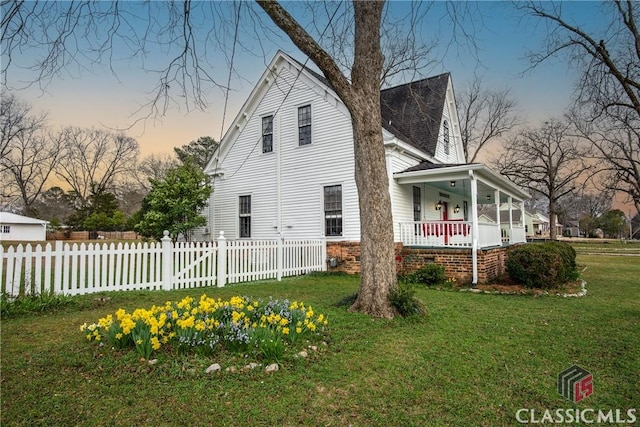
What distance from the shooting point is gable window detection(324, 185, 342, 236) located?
12.3m

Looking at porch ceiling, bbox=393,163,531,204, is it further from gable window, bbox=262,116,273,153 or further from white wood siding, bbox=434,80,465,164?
gable window, bbox=262,116,273,153

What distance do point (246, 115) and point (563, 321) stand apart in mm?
12897

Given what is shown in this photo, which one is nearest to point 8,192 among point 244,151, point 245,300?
point 244,151

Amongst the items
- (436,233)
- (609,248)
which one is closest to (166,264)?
(436,233)

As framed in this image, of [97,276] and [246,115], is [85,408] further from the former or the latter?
[246,115]

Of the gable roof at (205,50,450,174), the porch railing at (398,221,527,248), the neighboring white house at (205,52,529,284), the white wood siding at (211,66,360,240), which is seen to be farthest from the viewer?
Result: the gable roof at (205,50,450,174)

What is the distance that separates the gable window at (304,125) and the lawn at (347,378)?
899 cm

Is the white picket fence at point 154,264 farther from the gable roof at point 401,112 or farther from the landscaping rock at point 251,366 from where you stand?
the gable roof at point 401,112

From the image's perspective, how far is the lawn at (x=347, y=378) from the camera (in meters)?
2.66

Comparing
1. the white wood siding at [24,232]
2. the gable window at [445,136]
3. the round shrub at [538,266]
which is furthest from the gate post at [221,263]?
the white wood siding at [24,232]

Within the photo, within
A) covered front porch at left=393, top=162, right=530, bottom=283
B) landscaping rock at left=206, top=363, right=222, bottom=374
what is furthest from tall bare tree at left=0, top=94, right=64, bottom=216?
landscaping rock at left=206, top=363, right=222, bottom=374

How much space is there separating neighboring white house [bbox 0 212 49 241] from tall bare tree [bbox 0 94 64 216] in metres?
4.23

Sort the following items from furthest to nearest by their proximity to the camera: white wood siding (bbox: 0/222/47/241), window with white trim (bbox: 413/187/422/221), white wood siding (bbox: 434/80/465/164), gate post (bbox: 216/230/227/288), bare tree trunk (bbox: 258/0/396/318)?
white wood siding (bbox: 0/222/47/241), white wood siding (bbox: 434/80/465/164), window with white trim (bbox: 413/187/422/221), gate post (bbox: 216/230/227/288), bare tree trunk (bbox: 258/0/396/318)

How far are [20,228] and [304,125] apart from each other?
3426 cm
